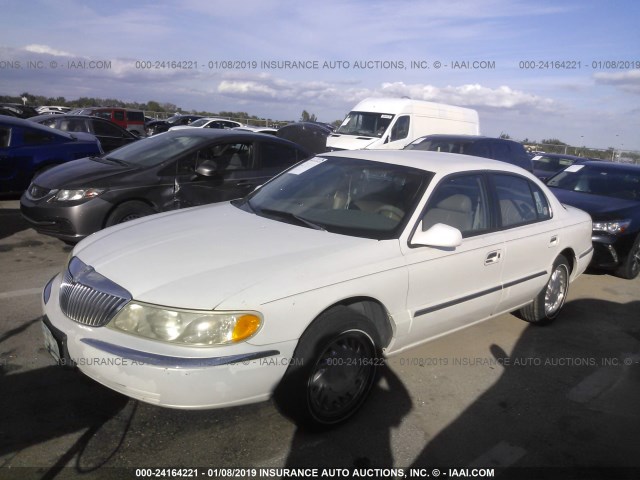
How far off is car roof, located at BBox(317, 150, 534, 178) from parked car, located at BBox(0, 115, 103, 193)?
230 inches

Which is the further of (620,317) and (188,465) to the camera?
(620,317)

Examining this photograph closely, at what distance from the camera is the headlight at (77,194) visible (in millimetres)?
5762

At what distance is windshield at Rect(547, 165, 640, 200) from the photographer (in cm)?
753

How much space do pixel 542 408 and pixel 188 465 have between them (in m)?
2.34

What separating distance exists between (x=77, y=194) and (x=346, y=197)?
3403 mm

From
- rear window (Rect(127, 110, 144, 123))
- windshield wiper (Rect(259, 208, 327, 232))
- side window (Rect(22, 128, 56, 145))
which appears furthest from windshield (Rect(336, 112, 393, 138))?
rear window (Rect(127, 110, 144, 123))

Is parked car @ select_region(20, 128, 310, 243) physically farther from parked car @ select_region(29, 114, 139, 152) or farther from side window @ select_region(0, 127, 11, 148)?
parked car @ select_region(29, 114, 139, 152)

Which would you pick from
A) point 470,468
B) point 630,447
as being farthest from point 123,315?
point 630,447

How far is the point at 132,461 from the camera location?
8.89 feet

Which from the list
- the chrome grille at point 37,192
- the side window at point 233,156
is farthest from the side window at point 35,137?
the side window at point 233,156

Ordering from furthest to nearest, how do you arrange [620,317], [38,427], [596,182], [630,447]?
[596,182], [620,317], [630,447], [38,427]

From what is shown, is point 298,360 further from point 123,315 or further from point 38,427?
point 38,427

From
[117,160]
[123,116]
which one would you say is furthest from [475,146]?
[123,116]

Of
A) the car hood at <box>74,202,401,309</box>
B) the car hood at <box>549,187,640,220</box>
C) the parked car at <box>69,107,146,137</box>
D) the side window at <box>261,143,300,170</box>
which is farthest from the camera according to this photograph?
the parked car at <box>69,107,146,137</box>
